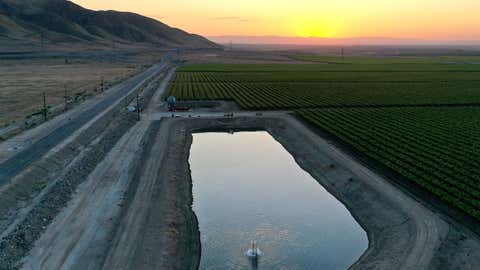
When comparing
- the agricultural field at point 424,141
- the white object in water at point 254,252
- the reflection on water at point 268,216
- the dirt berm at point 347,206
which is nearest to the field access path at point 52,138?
the dirt berm at point 347,206

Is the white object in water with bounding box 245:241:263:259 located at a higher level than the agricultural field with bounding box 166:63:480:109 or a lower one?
lower

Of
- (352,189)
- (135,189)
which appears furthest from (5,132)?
(352,189)

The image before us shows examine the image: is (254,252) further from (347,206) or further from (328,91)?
(328,91)

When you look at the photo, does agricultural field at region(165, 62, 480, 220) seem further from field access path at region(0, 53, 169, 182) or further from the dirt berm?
field access path at region(0, 53, 169, 182)

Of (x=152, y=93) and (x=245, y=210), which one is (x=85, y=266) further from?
(x=152, y=93)

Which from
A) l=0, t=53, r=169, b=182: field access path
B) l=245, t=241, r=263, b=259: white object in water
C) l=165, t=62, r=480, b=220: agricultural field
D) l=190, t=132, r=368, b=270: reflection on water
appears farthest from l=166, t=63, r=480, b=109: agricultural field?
l=245, t=241, r=263, b=259: white object in water
